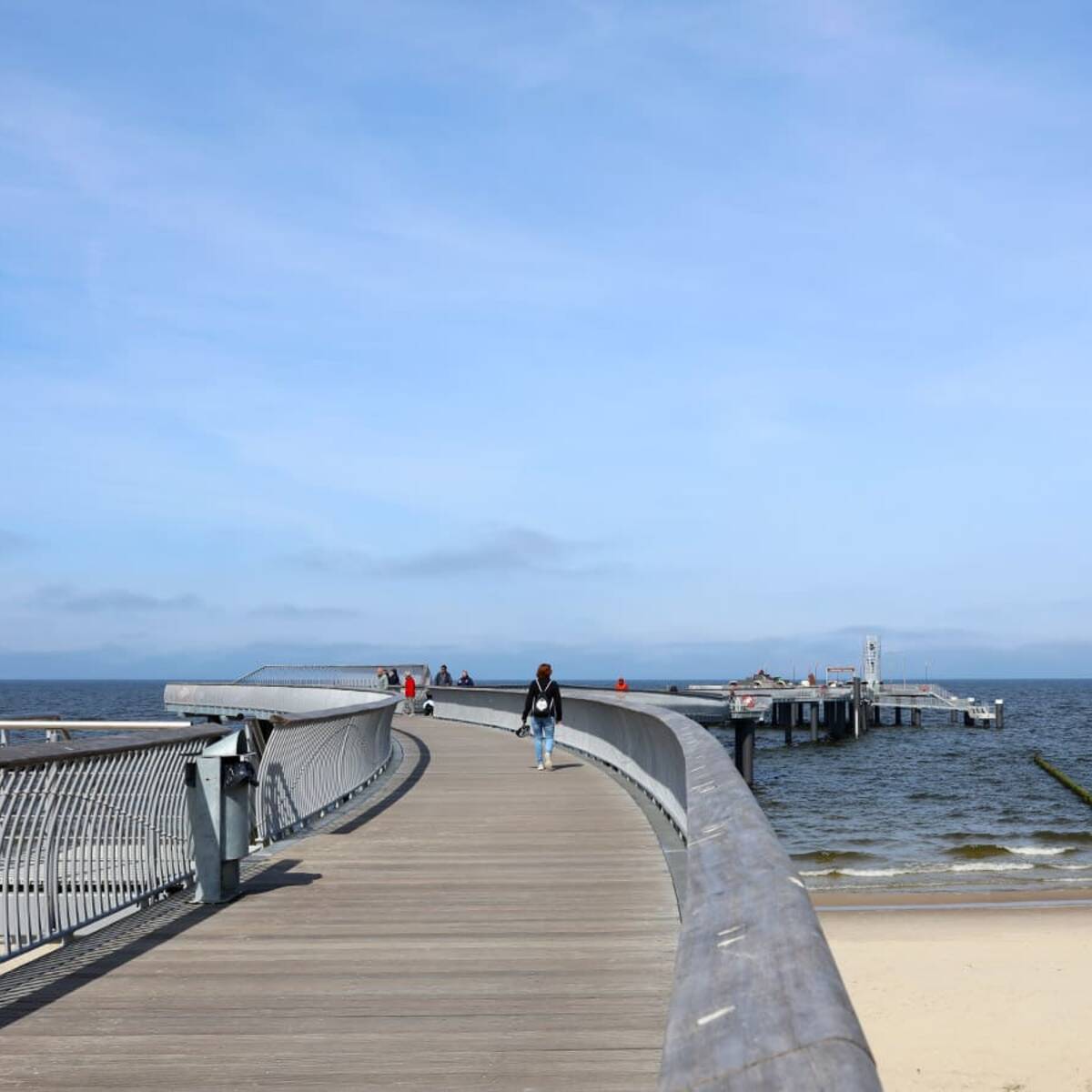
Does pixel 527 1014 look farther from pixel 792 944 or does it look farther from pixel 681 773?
pixel 681 773

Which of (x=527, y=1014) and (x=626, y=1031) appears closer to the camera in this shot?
(x=626, y=1031)

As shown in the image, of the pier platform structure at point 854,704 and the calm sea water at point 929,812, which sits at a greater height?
the pier platform structure at point 854,704

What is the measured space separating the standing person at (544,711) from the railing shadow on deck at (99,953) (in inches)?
392

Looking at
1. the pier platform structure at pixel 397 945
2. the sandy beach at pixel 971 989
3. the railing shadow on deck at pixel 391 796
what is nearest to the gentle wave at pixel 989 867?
the sandy beach at pixel 971 989

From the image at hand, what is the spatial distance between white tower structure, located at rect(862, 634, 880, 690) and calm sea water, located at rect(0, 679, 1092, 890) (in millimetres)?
17138

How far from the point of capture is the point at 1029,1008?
59.9ft

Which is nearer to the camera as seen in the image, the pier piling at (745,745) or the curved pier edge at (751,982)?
the curved pier edge at (751,982)

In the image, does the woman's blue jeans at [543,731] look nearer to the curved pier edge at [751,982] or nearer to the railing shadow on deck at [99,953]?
the railing shadow on deck at [99,953]

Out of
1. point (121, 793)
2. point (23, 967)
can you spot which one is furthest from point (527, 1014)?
point (121, 793)

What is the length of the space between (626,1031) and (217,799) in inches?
161

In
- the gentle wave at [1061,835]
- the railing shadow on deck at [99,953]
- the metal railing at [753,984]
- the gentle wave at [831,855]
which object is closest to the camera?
the metal railing at [753,984]

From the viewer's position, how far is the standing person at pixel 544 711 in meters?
19.9

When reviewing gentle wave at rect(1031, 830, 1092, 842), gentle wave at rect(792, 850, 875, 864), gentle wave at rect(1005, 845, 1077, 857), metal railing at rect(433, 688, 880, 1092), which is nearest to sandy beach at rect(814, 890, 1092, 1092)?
gentle wave at rect(792, 850, 875, 864)

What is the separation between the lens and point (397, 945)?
7.80 m
